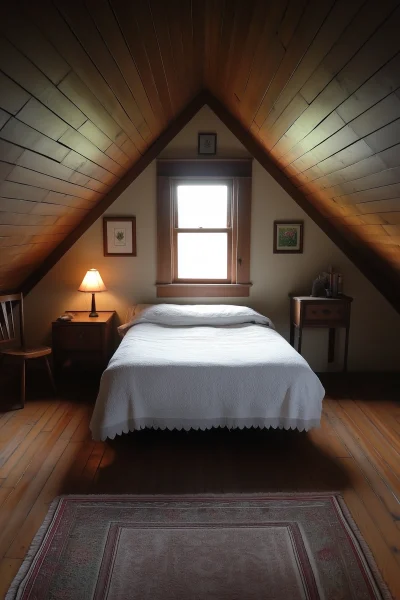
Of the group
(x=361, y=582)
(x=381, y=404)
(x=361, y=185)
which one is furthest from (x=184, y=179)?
(x=361, y=582)

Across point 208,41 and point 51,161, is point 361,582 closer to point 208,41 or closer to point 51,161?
point 51,161

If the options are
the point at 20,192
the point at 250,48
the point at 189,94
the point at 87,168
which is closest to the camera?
the point at 250,48

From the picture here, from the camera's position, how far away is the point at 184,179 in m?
4.25

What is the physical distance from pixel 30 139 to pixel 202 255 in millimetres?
2424

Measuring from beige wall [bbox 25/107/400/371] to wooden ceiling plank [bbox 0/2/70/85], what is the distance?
238 cm

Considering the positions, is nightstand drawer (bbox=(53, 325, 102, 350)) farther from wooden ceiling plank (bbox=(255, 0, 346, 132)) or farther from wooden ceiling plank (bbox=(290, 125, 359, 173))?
wooden ceiling plank (bbox=(255, 0, 346, 132))

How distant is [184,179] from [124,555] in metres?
3.17

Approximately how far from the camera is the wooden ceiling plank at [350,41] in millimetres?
1449

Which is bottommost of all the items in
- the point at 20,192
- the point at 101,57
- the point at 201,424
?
the point at 201,424

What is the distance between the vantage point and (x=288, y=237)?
4.30 metres

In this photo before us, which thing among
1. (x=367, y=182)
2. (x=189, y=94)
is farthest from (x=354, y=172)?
(x=189, y=94)

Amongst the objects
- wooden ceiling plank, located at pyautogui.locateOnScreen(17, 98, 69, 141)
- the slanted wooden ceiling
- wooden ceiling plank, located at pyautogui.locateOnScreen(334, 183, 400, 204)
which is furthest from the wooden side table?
wooden ceiling plank, located at pyautogui.locateOnScreen(17, 98, 69, 141)

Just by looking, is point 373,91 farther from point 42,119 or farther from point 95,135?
point 95,135

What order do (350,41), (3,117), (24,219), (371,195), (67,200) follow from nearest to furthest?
1. (350,41)
2. (3,117)
3. (371,195)
4. (24,219)
5. (67,200)
